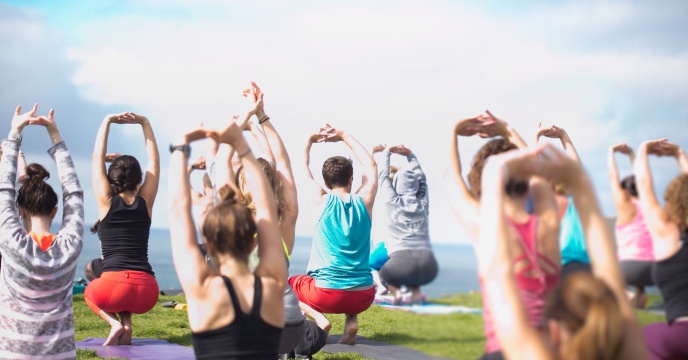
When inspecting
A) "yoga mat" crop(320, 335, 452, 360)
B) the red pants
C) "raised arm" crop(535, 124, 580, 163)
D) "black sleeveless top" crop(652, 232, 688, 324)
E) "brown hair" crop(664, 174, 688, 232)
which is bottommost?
"yoga mat" crop(320, 335, 452, 360)

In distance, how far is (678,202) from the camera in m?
3.99

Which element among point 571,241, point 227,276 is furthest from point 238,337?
point 571,241

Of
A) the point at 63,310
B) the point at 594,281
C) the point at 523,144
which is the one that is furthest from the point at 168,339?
the point at 594,281

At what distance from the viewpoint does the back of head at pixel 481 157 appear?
3680 mm

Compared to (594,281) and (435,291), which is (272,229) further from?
(594,281)

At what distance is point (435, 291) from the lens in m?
4.12

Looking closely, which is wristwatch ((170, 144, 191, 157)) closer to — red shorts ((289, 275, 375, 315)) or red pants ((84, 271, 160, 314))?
red pants ((84, 271, 160, 314))

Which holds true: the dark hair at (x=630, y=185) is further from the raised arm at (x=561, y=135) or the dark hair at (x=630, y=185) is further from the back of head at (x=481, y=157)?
the back of head at (x=481, y=157)

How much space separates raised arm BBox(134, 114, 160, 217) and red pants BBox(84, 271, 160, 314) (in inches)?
29.0

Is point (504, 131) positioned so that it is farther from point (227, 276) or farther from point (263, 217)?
point (227, 276)

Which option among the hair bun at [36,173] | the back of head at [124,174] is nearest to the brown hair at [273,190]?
the hair bun at [36,173]

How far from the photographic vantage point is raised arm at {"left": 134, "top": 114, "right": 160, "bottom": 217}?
652cm

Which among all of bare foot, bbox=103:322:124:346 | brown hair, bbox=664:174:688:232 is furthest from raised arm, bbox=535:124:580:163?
bare foot, bbox=103:322:124:346

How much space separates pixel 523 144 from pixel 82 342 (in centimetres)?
591
